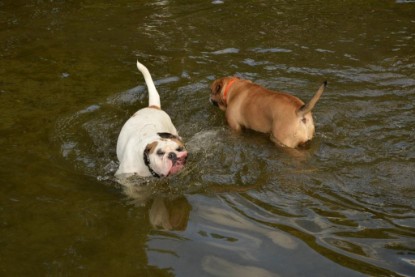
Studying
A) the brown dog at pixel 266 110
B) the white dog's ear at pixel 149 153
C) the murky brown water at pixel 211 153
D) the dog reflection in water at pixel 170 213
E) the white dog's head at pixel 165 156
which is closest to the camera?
the murky brown water at pixel 211 153

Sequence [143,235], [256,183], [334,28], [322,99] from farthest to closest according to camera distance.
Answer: [334,28] < [322,99] < [256,183] < [143,235]

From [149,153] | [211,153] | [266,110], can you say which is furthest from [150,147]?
[266,110]

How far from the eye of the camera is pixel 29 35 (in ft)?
35.2

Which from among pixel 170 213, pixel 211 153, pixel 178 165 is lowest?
pixel 170 213

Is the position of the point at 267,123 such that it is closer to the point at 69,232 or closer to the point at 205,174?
the point at 205,174

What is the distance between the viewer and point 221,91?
708cm

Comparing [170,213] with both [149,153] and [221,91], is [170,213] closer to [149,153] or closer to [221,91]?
[149,153]

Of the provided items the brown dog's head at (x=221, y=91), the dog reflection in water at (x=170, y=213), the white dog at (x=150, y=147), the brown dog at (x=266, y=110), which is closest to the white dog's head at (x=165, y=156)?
the white dog at (x=150, y=147)

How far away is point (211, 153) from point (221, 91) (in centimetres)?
116

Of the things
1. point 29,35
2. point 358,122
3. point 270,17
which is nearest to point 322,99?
point 358,122

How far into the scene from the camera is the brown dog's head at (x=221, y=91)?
23.2 feet

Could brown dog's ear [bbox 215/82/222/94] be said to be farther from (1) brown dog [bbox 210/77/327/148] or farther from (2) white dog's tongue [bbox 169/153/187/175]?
(2) white dog's tongue [bbox 169/153/187/175]

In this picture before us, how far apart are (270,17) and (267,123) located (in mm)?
5294

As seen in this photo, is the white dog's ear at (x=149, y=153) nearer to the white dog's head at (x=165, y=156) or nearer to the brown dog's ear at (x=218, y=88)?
the white dog's head at (x=165, y=156)
